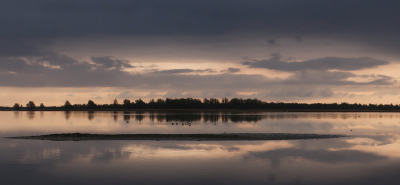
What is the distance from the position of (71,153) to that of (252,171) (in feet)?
56.1

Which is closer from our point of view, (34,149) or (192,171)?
(192,171)

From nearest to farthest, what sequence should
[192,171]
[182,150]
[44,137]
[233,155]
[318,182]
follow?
[318,182] < [192,171] < [233,155] < [182,150] < [44,137]

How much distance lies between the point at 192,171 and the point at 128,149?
1253cm

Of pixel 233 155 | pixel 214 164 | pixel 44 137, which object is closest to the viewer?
pixel 214 164

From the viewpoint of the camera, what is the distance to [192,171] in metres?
24.5

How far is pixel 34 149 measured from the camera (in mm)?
35219

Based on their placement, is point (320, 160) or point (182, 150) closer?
point (320, 160)

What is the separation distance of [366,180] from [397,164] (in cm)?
734

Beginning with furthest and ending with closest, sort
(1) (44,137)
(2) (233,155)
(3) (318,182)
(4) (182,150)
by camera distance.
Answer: (1) (44,137)
(4) (182,150)
(2) (233,155)
(3) (318,182)

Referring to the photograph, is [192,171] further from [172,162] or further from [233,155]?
[233,155]

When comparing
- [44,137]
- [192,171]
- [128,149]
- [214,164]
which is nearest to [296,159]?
[214,164]

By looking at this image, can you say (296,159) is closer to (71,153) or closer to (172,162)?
(172,162)

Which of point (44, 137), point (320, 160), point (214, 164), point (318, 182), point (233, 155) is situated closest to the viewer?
point (318, 182)

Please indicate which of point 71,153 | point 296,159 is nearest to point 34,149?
point 71,153
